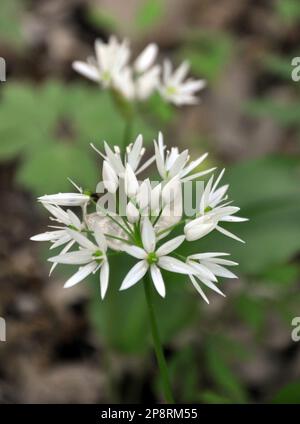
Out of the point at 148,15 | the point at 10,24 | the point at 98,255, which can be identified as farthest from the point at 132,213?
the point at 10,24

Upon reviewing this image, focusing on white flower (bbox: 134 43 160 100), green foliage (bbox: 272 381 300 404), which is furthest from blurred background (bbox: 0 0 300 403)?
white flower (bbox: 134 43 160 100)

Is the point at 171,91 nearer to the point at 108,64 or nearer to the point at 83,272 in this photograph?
the point at 108,64

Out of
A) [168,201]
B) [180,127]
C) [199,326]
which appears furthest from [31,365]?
[180,127]

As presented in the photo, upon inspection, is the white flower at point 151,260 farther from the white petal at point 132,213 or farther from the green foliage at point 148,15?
the green foliage at point 148,15

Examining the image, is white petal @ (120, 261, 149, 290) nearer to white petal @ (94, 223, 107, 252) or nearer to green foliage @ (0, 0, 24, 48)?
white petal @ (94, 223, 107, 252)

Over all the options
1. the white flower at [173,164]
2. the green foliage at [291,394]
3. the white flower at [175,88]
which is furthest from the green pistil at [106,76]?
the green foliage at [291,394]

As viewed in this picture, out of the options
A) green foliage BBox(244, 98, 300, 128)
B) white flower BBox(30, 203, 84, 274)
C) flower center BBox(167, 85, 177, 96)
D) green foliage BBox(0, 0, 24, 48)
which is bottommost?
white flower BBox(30, 203, 84, 274)

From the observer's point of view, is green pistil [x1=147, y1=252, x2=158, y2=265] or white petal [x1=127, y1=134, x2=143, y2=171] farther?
white petal [x1=127, y1=134, x2=143, y2=171]
